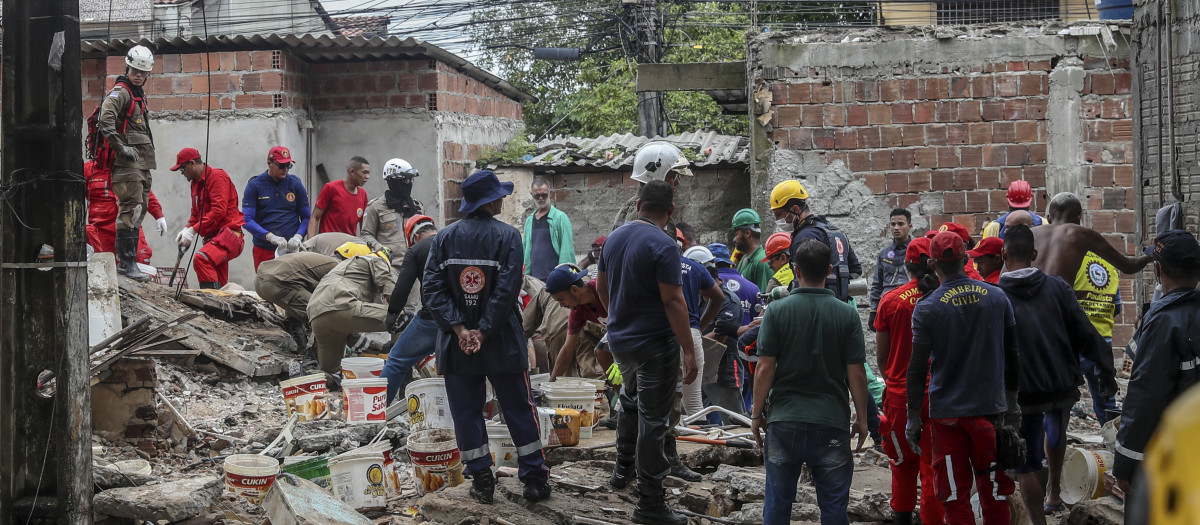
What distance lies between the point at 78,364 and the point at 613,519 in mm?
2780

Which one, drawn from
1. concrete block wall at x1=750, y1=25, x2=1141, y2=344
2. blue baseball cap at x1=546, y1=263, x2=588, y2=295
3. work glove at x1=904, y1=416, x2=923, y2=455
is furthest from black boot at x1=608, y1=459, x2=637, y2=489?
concrete block wall at x1=750, y1=25, x2=1141, y2=344

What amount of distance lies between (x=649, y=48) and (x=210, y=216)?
386 inches

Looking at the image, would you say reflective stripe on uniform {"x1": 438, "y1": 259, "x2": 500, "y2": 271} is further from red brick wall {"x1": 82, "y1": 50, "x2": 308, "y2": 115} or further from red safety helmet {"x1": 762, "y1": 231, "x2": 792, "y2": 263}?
red brick wall {"x1": 82, "y1": 50, "x2": 308, "y2": 115}

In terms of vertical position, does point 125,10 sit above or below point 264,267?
above

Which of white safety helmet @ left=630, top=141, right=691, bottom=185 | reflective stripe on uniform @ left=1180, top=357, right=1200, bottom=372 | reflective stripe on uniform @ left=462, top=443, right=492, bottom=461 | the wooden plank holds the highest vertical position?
the wooden plank

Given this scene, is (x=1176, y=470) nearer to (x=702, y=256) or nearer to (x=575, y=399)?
(x=575, y=399)

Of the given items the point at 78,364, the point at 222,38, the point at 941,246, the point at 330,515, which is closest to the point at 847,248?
the point at 941,246

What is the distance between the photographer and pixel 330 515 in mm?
5266

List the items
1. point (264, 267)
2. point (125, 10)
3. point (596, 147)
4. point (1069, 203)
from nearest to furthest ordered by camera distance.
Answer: point (1069, 203)
point (264, 267)
point (596, 147)
point (125, 10)

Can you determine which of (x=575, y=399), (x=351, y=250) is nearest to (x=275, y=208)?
(x=351, y=250)

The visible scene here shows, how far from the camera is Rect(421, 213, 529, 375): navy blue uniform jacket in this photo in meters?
5.70

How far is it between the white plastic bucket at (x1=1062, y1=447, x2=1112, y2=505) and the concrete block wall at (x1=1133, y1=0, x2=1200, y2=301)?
4.84ft

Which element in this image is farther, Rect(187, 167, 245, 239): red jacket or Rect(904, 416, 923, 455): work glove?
Rect(187, 167, 245, 239): red jacket

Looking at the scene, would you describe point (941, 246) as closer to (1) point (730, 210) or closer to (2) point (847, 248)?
(2) point (847, 248)
